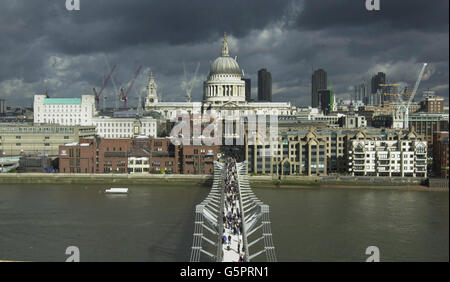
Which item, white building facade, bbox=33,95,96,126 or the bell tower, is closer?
white building facade, bbox=33,95,96,126

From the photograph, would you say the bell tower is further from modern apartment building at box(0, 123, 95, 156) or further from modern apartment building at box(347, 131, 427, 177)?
modern apartment building at box(347, 131, 427, 177)

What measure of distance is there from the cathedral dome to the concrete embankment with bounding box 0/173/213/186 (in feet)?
81.8

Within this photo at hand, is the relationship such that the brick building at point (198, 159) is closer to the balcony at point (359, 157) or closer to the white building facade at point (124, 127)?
the balcony at point (359, 157)

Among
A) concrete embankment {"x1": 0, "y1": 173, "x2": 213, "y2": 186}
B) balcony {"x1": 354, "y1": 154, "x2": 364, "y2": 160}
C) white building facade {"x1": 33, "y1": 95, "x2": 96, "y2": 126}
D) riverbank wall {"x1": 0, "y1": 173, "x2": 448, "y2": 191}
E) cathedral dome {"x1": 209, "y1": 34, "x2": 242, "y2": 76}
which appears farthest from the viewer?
cathedral dome {"x1": 209, "y1": 34, "x2": 242, "y2": 76}

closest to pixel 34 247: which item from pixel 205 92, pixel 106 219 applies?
pixel 106 219

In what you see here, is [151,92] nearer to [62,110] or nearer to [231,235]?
[62,110]

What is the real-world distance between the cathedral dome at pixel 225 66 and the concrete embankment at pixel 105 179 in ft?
81.8

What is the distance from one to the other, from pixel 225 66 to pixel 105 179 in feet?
83.9

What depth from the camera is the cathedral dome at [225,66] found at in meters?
47.0

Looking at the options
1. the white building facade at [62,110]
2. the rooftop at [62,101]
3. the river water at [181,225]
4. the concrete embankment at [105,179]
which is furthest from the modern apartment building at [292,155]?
the rooftop at [62,101]

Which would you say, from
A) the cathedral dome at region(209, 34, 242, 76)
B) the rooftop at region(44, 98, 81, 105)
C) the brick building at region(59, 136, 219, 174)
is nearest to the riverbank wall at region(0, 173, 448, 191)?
the brick building at region(59, 136, 219, 174)

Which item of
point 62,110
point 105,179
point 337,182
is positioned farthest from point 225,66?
point 337,182

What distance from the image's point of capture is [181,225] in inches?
497

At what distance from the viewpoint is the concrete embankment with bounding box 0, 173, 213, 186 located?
22906 millimetres
